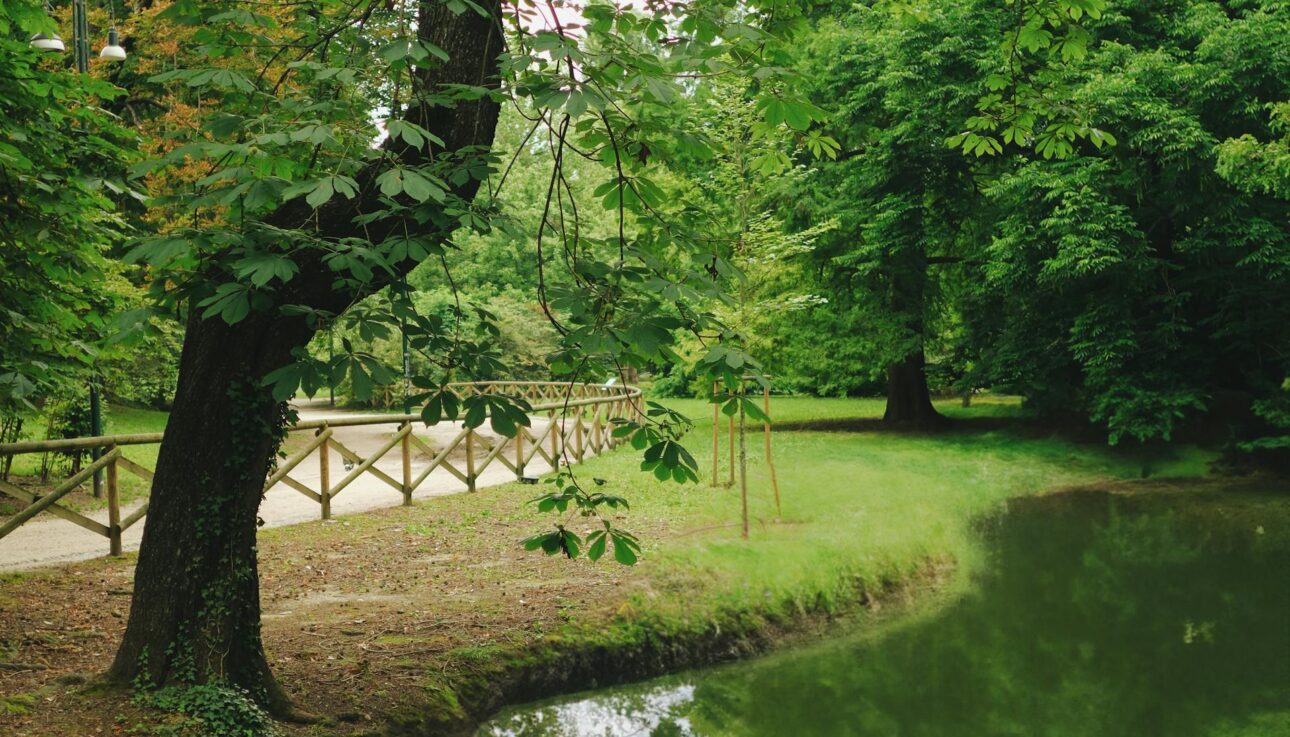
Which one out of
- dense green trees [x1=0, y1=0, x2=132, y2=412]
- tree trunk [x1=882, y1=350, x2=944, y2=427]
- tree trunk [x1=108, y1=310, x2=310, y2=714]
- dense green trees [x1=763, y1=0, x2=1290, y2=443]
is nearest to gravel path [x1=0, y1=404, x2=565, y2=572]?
dense green trees [x1=0, y1=0, x2=132, y2=412]

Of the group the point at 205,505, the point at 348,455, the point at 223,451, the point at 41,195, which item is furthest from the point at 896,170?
the point at 205,505

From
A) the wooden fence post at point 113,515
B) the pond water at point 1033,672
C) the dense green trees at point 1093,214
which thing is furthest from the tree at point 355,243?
the dense green trees at point 1093,214

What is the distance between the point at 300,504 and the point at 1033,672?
329 inches

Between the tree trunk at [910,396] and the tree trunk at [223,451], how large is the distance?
1735cm

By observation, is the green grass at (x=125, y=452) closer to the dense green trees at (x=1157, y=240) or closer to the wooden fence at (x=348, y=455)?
the wooden fence at (x=348, y=455)

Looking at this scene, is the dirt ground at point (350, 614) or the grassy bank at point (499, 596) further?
the grassy bank at point (499, 596)

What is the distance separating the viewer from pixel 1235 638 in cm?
856

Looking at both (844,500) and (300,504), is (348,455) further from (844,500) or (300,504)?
(844,500)

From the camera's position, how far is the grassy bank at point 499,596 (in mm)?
5918

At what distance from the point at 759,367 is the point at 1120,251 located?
13555 millimetres

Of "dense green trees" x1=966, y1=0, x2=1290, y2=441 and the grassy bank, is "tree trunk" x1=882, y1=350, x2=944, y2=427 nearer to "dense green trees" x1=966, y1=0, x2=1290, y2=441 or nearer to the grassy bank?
"dense green trees" x1=966, y1=0, x2=1290, y2=441

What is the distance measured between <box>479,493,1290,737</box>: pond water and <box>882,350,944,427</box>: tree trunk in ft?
31.1

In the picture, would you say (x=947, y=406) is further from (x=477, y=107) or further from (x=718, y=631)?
(x=477, y=107)

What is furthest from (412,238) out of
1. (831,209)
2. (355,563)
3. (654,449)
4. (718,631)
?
(831,209)
